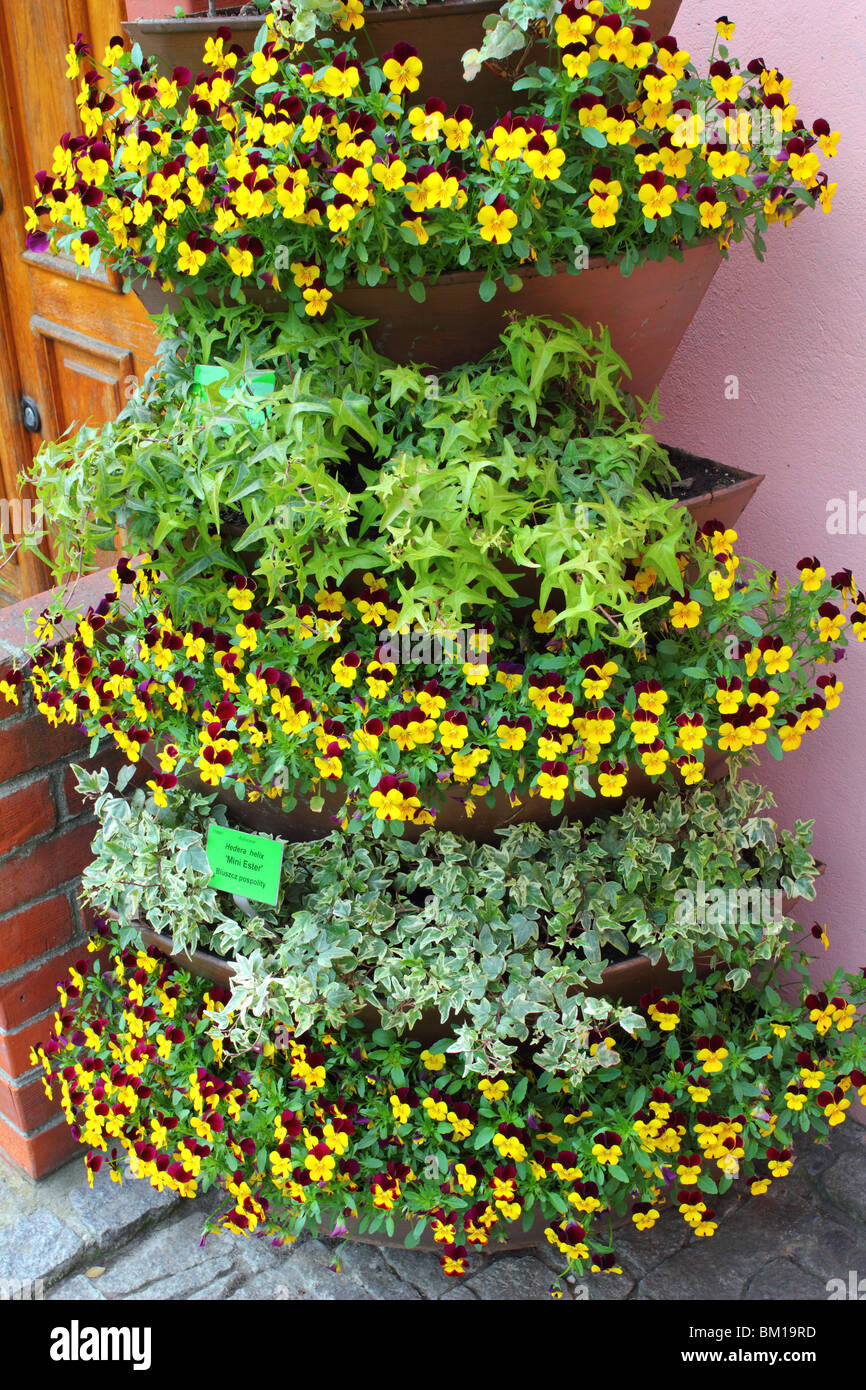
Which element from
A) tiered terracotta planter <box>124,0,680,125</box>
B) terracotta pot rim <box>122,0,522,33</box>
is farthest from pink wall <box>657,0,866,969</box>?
terracotta pot rim <box>122,0,522,33</box>

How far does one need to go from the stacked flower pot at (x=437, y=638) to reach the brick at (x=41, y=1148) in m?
0.36

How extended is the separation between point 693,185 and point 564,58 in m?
0.24

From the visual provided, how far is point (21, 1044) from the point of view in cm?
213

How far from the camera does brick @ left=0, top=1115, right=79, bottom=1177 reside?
2.17 meters

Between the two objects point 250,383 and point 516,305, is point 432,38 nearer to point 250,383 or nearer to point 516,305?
point 516,305

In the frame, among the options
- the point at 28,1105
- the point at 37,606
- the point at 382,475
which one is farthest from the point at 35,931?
the point at 382,475

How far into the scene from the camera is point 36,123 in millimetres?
2867

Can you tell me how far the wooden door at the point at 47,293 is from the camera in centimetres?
265

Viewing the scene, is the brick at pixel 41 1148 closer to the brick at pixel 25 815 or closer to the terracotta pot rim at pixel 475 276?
the brick at pixel 25 815

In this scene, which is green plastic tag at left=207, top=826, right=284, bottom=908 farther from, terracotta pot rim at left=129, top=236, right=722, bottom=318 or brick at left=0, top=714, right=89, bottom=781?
terracotta pot rim at left=129, top=236, right=722, bottom=318

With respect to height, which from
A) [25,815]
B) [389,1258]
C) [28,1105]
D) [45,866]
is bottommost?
[389,1258]

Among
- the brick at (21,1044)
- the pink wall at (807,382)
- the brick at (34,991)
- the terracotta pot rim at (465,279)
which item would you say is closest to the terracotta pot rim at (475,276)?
the terracotta pot rim at (465,279)

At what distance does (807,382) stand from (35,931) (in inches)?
67.2

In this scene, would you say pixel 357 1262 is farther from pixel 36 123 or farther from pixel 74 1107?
pixel 36 123
